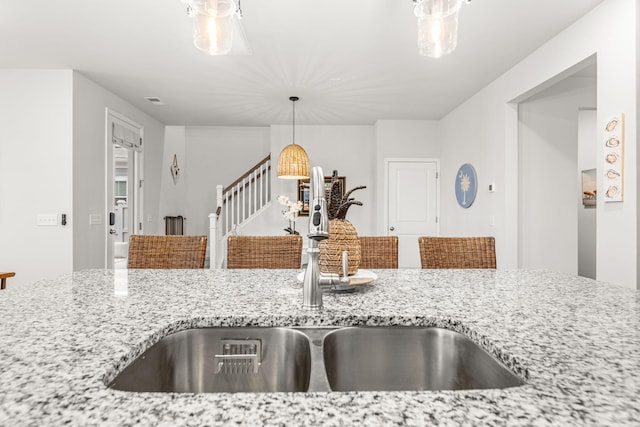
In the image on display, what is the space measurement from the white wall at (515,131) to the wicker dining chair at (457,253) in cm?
123

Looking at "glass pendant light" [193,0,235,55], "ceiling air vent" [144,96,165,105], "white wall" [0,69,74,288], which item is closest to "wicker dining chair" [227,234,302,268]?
"glass pendant light" [193,0,235,55]

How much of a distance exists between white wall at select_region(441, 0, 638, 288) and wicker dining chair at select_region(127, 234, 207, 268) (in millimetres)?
2708

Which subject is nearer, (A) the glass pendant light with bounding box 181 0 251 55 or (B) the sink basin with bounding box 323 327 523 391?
(B) the sink basin with bounding box 323 327 523 391

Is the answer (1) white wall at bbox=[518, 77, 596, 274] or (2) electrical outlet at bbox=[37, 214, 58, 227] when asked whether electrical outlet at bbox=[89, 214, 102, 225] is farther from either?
(1) white wall at bbox=[518, 77, 596, 274]

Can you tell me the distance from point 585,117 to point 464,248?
437 cm

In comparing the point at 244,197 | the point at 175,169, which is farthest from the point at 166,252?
the point at 175,169

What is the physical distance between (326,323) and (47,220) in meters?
4.25

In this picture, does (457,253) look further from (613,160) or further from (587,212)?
(587,212)

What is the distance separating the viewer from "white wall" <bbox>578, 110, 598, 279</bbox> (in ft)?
16.3

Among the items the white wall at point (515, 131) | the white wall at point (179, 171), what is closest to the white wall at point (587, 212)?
the white wall at point (515, 131)

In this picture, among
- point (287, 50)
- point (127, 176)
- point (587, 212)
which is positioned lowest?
point (587, 212)

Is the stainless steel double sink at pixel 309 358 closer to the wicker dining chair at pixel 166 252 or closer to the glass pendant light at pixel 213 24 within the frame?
the wicker dining chair at pixel 166 252

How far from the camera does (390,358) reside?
0.90 m

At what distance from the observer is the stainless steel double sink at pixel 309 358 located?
33.7 inches
